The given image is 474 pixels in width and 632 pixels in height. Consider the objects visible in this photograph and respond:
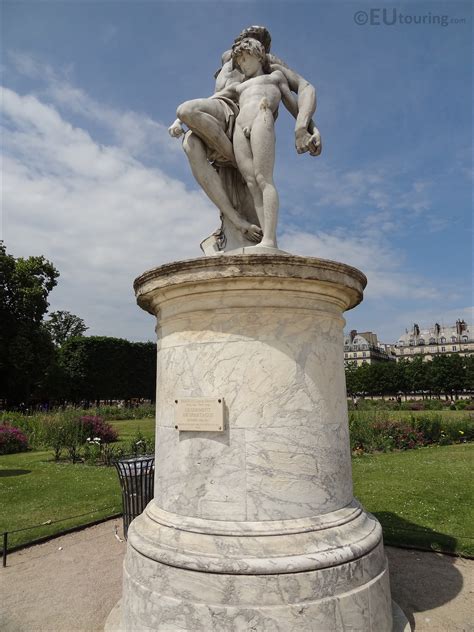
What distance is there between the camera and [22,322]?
91.2 ft

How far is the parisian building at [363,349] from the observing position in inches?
3812

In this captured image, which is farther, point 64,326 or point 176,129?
point 64,326

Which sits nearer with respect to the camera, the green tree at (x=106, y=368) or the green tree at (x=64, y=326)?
the green tree at (x=106, y=368)

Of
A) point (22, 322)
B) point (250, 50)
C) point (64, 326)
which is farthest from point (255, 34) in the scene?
point (64, 326)

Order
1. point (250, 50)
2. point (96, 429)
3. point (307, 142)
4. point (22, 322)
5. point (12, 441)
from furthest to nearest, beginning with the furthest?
1. point (22, 322)
2. point (12, 441)
3. point (96, 429)
4. point (250, 50)
5. point (307, 142)

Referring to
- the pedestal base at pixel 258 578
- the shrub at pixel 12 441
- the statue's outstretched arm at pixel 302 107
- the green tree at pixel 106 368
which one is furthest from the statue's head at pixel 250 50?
the green tree at pixel 106 368

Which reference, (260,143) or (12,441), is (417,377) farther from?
(260,143)

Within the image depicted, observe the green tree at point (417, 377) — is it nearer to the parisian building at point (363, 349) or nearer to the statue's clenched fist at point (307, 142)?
the parisian building at point (363, 349)

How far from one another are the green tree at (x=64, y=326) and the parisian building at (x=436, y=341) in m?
63.5

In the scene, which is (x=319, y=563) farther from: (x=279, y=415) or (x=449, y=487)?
(x=449, y=487)

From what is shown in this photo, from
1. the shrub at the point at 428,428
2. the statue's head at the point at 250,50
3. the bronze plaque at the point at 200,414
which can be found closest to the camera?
the bronze plaque at the point at 200,414

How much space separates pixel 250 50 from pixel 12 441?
47.1 feet

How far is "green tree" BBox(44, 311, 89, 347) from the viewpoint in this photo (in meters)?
53.5

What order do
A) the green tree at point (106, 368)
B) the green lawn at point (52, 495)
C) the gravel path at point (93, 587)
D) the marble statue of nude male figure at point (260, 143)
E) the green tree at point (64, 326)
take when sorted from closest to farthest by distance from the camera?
the gravel path at point (93, 587) < the marble statue of nude male figure at point (260, 143) < the green lawn at point (52, 495) < the green tree at point (106, 368) < the green tree at point (64, 326)
